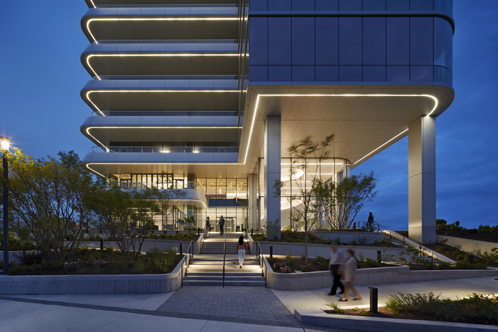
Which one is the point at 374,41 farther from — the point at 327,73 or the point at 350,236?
the point at 350,236

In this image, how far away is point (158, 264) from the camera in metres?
13.3

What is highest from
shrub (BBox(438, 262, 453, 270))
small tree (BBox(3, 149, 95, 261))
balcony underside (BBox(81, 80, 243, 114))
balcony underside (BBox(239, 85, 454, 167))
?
balcony underside (BBox(81, 80, 243, 114))

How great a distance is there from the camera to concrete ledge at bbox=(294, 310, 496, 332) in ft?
24.5

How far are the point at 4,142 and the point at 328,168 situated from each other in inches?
1243

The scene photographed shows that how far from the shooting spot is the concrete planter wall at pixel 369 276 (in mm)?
→ 12648

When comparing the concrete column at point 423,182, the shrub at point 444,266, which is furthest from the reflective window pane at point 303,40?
the shrub at point 444,266

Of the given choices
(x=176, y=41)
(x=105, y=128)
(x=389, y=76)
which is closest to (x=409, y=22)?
(x=389, y=76)

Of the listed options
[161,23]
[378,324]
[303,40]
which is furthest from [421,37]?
[161,23]

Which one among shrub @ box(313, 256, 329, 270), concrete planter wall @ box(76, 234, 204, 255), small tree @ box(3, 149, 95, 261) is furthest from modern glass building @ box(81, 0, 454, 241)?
small tree @ box(3, 149, 95, 261)

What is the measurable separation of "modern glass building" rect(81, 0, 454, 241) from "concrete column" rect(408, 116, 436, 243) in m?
0.09

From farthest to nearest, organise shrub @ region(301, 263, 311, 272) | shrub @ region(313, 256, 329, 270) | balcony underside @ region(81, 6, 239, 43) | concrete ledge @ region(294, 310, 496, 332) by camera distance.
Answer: balcony underside @ region(81, 6, 239, 43), shrub @ region(313, 256, 329, 270), shrub @ region(301, 263, 311, 272), concrete ledge @ region(294, 310, 496, 332)

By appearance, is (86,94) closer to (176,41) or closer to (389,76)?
(176,41)

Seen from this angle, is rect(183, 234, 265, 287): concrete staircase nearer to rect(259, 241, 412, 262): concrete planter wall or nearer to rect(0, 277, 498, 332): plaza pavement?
rect(0, 277, 498, 332): plaza pavement

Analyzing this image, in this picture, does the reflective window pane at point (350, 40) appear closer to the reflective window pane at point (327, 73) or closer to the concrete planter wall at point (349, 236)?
the reflective window pane at point (327, 73)
